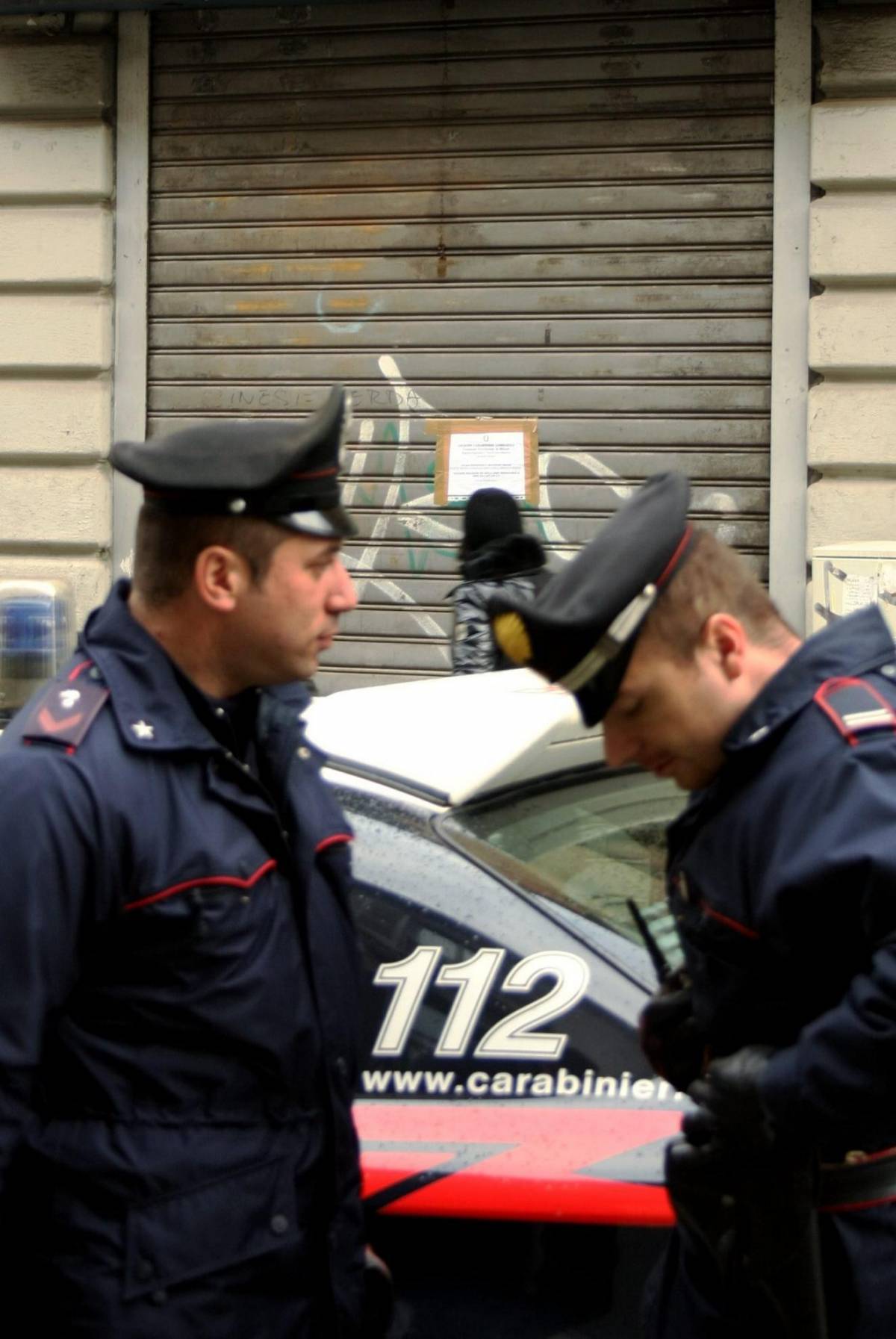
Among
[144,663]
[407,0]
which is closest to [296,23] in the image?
[407,0]

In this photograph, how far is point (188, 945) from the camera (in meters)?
1.91

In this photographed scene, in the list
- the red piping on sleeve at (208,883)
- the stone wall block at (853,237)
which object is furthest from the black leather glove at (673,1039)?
the stone wall block at (853,237)

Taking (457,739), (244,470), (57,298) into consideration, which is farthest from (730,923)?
(57,298)

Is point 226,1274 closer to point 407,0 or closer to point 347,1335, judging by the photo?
point 347,1335

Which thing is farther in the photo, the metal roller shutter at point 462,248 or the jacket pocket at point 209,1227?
the metal roller shutter at point 462,248

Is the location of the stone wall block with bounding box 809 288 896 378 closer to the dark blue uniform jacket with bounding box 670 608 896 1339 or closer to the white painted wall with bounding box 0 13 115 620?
the white painted wall with bounding box 0 13 115 620

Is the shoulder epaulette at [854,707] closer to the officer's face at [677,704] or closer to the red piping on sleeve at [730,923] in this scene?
the officer's face at [677,704]

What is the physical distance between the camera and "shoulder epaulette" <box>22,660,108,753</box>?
1895mm

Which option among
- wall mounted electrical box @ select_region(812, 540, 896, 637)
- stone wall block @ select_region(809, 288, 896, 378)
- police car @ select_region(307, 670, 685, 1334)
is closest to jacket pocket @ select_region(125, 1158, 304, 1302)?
police car @ select_region(307, 670, 685, 1334)

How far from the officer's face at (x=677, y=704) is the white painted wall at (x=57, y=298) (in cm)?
691

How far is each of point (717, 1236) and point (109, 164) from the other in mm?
7612

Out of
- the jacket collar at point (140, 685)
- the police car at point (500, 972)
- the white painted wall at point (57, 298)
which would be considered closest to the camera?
the jacket collar at point (140, 685)

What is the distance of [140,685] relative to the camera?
201cm

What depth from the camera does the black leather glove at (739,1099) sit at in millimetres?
1779
